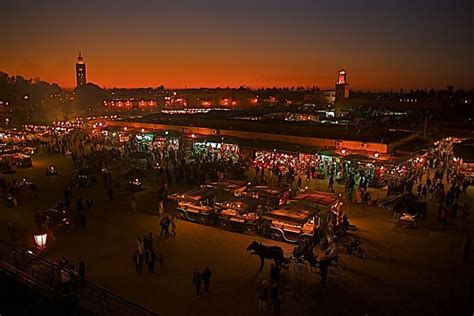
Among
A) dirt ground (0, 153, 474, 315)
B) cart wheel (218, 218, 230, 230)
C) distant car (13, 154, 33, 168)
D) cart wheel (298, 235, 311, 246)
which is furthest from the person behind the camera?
distant car (13, 154, 33, 168)

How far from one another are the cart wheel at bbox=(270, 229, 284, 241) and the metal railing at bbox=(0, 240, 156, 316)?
6.82 meters

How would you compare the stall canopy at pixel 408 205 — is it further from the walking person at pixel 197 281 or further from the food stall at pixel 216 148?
the food stall at pixel 216 148

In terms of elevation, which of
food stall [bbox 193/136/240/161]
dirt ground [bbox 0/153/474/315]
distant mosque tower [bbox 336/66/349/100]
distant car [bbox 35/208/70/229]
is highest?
distant mosque tower [bbox 336/66/349/100]

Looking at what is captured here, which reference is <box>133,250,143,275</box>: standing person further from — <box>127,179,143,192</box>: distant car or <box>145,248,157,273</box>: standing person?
<box>127,179,143,192</box>: distant car

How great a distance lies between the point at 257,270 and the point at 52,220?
341 inches

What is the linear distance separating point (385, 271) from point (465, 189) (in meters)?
12.0

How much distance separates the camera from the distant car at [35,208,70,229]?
48.5ft

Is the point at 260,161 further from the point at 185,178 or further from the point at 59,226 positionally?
the point at 59,226

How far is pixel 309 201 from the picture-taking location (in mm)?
15070

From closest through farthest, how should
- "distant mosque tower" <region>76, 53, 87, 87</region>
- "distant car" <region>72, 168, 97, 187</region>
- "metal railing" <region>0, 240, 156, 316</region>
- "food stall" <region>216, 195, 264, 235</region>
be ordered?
"metal railing" <region>0, 240, 156, 316</region>, "food stall" <region>216, 195, 264, 235</region>, "distant car" <region>72, 168, 97, 187</region>, "distant mosque tower" <region>76, 53, 87, 87</region>

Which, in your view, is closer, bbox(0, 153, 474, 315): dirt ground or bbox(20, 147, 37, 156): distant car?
bbox(0, 153, 474, 315): dirt ground

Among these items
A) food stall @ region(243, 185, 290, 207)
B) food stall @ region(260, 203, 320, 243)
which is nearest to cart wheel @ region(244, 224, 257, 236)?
food stall @ region(260, 203, 320, 243)

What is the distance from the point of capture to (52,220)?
15109mm

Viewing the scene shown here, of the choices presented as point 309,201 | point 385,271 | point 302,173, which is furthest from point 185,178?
point 385,271
